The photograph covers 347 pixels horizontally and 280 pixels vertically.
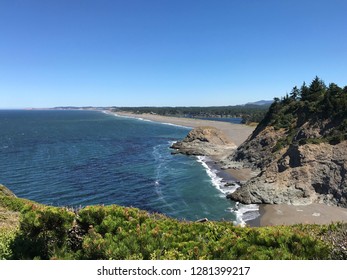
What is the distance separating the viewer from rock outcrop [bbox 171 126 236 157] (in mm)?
80500

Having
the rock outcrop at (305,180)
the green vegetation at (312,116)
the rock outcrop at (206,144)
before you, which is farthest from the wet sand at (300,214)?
the rock outcrop at (206,144)

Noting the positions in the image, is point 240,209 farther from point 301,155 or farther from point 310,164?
point 301,155

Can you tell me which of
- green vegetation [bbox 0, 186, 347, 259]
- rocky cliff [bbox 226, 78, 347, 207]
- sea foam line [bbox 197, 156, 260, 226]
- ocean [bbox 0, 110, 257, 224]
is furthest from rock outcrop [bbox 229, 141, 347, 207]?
green vegetation [bbox 0, 186, 347, 259]

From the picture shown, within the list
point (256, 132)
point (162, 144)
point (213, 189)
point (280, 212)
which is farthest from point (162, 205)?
point (162, 144)

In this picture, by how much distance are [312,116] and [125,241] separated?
51601 millimetres

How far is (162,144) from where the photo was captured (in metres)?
98.6

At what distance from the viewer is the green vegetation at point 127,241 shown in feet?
28.2

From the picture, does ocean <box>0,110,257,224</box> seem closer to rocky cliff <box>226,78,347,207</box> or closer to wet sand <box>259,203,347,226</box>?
wet sand <box>259,203,347,226</box>

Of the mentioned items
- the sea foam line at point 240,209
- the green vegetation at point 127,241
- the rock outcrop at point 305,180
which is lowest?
the sea foam line at point 240,209

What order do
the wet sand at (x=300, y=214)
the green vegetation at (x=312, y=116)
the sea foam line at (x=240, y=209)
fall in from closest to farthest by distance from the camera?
the wet sand at (x=300, y=214)
the sea foam line at (x=240, y=209)
the green vegetation at (x=312, y=116)

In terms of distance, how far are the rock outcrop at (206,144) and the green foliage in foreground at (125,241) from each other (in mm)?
68951

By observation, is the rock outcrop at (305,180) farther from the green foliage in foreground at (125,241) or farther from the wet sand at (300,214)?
the green foliage in foreground at (125,241)

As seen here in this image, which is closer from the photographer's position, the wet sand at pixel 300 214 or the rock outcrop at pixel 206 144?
the wet sand at pixel 300 214

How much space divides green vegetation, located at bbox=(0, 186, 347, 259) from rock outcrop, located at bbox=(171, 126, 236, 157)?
68.9 meters
